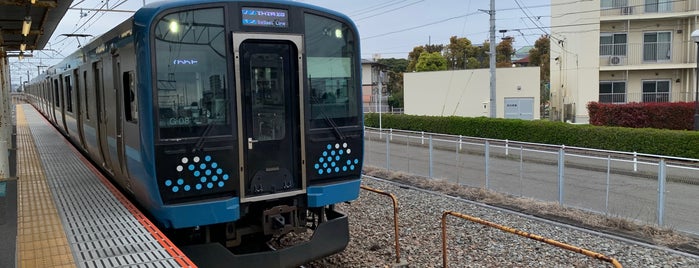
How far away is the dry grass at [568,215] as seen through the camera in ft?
25.6

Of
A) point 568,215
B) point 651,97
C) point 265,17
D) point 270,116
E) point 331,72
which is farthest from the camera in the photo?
point 651,97

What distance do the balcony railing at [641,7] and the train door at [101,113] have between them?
25956 mm

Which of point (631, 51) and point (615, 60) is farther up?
point (631, 51)

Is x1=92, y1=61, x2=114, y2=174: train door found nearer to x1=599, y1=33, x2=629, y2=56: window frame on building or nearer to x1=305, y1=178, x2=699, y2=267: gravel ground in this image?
x1=305, y1=178, x2=699, y2=267: gravel ground

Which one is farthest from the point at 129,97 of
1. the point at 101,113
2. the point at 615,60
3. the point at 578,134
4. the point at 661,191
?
the point at 615,60

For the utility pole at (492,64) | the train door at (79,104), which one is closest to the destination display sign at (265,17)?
the train door at (79,104)

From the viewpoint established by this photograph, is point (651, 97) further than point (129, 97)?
Yes

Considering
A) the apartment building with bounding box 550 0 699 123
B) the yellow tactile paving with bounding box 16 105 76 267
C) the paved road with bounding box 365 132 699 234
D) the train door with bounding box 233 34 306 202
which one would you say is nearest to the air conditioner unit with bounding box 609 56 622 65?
the apartment building with bounding box 550 0 699 123

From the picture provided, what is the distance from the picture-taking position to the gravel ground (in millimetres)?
6746

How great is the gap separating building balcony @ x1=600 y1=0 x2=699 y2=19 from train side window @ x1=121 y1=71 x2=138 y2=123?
87.4 ft

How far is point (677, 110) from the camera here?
21.9 m

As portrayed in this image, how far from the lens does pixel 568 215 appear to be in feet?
30.8

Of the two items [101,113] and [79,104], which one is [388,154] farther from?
[101,113]

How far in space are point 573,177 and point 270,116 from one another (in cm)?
759
